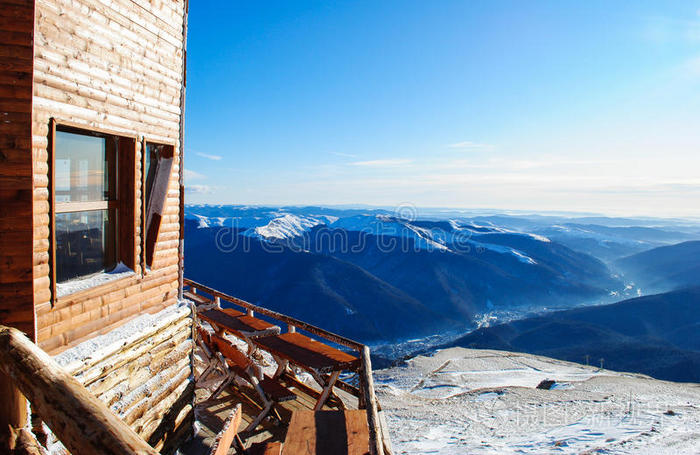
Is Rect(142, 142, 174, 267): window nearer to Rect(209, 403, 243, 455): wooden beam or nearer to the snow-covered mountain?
Rect(209, 403, 243, 455): wooden beam

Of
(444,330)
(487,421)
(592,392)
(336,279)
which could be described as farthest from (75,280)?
(336,279)

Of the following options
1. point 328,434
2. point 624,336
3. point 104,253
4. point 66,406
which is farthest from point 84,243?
point 624,336

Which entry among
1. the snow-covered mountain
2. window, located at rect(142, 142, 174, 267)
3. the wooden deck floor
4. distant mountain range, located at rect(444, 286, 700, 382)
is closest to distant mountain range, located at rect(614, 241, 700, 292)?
the snow-covered mountain

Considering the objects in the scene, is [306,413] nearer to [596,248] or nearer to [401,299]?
[401,299]

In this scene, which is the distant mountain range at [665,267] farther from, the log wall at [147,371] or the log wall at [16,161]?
the log wall at [16,161]

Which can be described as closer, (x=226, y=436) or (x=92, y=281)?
(x=226, y=436)

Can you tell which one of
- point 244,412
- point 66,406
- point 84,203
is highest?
point 84,203

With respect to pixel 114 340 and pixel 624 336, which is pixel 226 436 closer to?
pixel 114 340

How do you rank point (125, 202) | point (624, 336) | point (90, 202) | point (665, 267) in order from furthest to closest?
1. point (665, 267)
2. point (624, 336)
3. point (125, 202)
4. point (90, 202)
